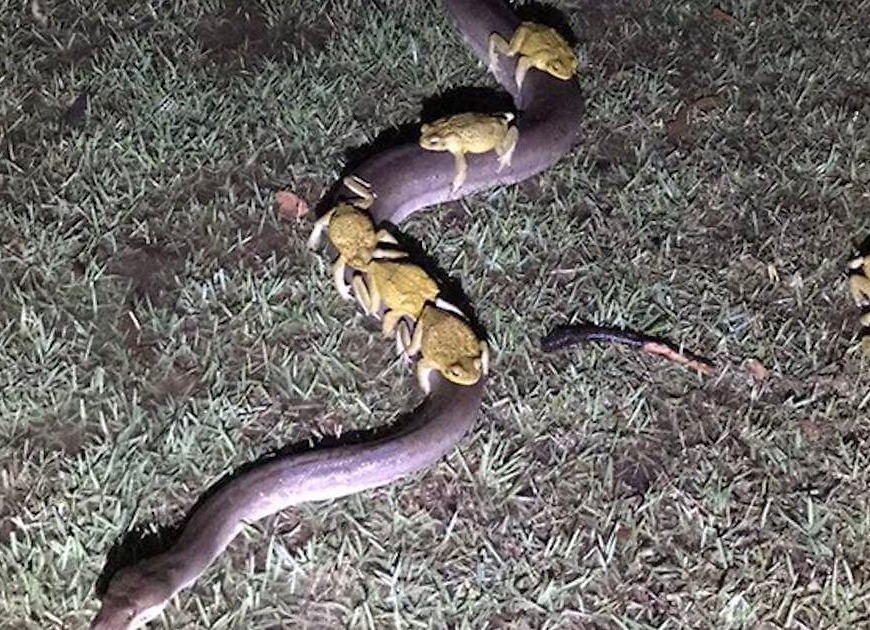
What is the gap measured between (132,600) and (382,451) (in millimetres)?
861

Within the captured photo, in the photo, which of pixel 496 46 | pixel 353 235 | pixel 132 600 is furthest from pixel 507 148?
pixel 132 600

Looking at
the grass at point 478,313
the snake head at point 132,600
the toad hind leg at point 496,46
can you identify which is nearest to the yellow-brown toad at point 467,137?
the grass at point 478,313

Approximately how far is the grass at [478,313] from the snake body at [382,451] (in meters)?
0.09

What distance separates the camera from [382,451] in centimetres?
372

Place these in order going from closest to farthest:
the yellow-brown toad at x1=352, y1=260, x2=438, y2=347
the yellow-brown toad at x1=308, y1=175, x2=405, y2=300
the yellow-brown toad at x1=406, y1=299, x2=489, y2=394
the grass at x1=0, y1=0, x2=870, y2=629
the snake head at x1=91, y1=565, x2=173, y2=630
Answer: the snake head at x1=91, y1=565, x2=173, y2=630 < the grass at x1=0, y1=0, x2=870, y2=629 < the yellow-brown toad at x1=406, y1=299, x2=489, y2=394 < the yellow-brown toad at x1=352, y1=260, x2=438, y2=347 < the yellow-brown toad at x1=308, y1=175, x2=405, y2=300

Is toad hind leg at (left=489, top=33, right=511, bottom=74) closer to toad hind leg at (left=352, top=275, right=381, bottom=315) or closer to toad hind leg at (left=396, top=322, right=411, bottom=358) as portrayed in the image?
toad hind leg at (left=352, top=275, right=381, bottom=315)

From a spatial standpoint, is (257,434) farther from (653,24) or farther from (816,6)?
(816,6)

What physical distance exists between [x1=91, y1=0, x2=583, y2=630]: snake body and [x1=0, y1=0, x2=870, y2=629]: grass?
0.29 feet

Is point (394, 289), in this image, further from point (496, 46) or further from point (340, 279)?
point (496, 46)

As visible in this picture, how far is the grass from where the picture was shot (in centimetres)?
364

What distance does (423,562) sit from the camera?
3660mm

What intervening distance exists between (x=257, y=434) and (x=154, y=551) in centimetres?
54

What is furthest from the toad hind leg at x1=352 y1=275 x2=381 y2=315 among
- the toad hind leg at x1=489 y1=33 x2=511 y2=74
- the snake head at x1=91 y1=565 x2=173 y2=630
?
the toad hind leg at x1=489 y1=33 x2=511 y2=74

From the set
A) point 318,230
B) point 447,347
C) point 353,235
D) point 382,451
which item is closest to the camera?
point 382,451
